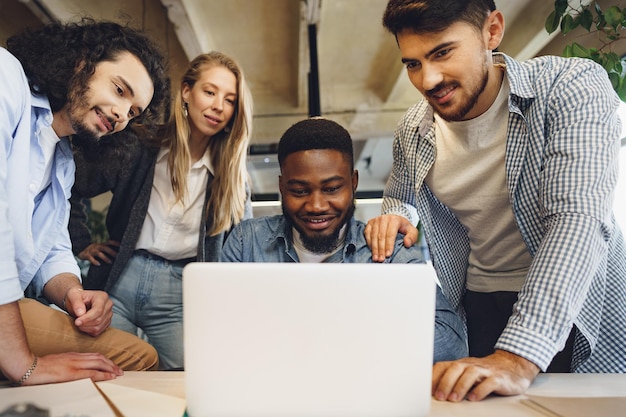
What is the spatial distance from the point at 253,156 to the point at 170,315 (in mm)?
3234

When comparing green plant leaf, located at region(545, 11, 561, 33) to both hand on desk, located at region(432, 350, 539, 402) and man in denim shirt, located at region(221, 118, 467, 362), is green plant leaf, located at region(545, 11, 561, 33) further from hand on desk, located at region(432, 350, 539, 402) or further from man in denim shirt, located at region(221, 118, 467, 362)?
hand on desk, located at region(432, 350, 539, 402)

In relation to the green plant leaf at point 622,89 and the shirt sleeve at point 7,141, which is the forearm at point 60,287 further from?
the green plant leaf at point 622,89

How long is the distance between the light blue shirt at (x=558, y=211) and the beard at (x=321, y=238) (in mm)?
233

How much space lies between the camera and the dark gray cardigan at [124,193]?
5.75ft

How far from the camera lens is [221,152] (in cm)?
192

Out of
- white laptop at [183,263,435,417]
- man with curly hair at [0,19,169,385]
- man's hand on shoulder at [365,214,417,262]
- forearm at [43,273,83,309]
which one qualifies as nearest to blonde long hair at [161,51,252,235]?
man with curly hair at [0,19,169,385]

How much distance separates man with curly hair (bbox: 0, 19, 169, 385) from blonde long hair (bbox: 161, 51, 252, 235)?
28 centimetres

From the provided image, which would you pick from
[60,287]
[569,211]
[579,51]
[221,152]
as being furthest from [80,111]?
[579,51]

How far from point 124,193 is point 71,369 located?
95 cm

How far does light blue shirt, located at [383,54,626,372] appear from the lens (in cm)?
92

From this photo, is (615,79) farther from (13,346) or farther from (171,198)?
(13,346)

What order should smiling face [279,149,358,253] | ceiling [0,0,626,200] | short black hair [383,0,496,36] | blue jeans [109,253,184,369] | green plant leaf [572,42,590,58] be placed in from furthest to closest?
ceiling [0,0,626,200], green plant leaf [572,42,590,58], blue jeans [109,253,184,369], smiling face [279,149,358,253], short black hair [383,0,496,36]

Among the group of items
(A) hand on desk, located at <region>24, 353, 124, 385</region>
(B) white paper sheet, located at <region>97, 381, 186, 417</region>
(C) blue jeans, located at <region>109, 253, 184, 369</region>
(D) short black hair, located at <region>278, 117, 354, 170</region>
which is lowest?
(C) blue jeans, located at <region>109, 253, 184, 369</region>

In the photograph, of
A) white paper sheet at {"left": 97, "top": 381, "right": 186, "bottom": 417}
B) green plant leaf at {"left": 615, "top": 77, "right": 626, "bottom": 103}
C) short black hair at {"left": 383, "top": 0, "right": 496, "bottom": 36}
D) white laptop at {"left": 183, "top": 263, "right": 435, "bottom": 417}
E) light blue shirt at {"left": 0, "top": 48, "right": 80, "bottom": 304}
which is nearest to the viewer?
white laptop at {"left": 183, "top": 263, "right": 435, "bottom": 417}
